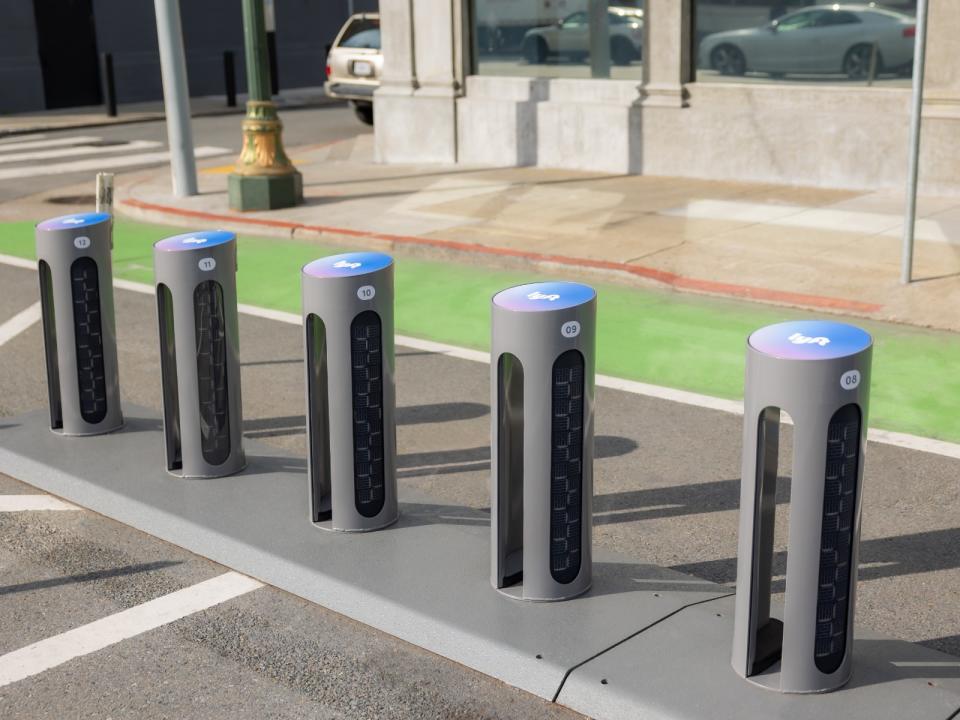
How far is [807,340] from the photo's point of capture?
3.81 meters

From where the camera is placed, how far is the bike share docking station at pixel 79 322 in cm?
612

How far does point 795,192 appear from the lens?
44.2 feet

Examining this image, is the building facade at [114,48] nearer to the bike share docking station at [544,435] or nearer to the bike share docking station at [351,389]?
the bike share docking station at [351,389]

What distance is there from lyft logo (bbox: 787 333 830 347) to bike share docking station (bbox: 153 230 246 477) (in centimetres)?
271

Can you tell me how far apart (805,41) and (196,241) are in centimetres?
1011

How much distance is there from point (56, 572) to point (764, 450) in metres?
2.94

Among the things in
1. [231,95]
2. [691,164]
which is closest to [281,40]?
[231,95]

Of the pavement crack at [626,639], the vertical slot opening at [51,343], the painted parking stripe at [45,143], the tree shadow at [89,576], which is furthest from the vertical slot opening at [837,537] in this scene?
the painted parking stripe at [45,143]

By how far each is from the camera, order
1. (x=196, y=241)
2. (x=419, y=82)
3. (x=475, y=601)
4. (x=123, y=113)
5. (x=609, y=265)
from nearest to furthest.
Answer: (x=475, y=601) < (x=196, y=241) < (x=609, y=265) < (x=419, y=82) < (x=123, y=113)

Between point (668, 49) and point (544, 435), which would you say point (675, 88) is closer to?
point (668, 49)

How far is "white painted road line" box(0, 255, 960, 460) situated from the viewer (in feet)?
21.3

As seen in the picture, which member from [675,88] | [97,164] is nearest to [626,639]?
A: [675,88]

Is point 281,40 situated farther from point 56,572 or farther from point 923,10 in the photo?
point 56,572

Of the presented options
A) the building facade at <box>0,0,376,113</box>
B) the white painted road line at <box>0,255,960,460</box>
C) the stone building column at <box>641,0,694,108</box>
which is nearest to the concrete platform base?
the white painted road line at <box>0,255,960,460</box>
